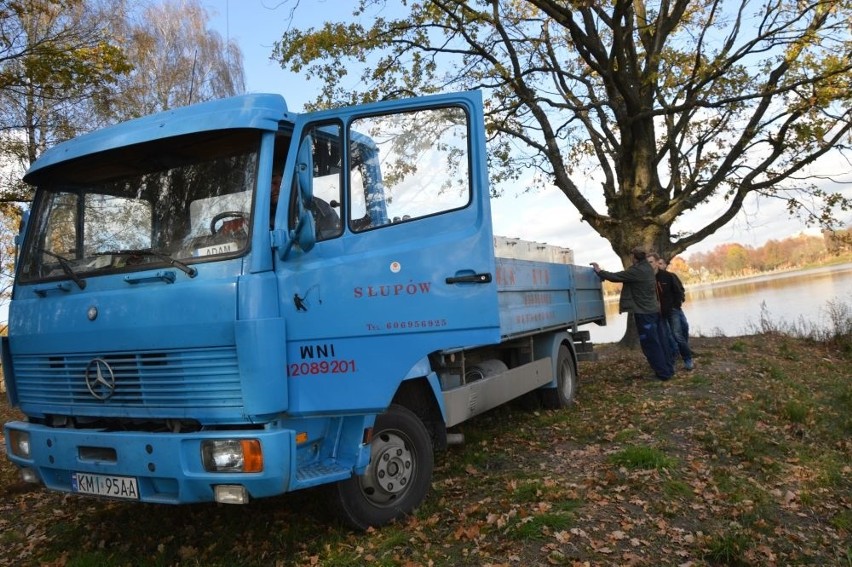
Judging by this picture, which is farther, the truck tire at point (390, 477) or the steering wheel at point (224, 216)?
the truck tire at point (390, 477)

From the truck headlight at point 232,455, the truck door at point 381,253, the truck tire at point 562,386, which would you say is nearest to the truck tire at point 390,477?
the truck door at point 381,253

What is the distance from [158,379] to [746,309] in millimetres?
24486

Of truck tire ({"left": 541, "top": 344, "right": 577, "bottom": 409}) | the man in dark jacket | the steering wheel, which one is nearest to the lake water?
the man in dark jacket

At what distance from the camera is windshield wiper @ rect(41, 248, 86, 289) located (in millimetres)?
4160

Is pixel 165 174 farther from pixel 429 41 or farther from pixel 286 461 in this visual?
pixel 429 41

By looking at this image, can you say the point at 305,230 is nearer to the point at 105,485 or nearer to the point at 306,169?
the point at 306,169

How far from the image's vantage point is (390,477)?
4402mm

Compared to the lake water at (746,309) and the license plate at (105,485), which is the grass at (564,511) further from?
the lake water at (746,309)

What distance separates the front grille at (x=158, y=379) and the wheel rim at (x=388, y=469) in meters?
1.09

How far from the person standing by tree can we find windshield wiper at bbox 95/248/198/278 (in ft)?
27.3

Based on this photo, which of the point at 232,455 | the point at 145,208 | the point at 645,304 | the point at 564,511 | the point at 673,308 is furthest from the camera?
the point at 673,308

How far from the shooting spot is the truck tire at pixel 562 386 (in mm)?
8180

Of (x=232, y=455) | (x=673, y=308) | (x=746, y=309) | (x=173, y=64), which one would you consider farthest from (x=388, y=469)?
(x=746, y=309)

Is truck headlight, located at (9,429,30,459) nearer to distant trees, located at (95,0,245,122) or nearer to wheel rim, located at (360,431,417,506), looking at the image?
wheel rim, located at (360,431,417,506)
